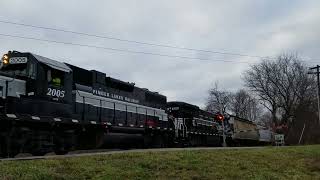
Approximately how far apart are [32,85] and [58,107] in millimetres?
1583

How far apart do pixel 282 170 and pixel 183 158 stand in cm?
345

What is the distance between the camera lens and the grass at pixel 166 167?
10.5 m

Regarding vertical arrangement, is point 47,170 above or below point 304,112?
below

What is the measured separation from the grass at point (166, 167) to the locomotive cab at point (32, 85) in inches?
168

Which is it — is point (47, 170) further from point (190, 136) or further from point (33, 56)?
point (190, 136)

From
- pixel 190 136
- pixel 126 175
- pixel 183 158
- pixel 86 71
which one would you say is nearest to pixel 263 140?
pixel 190 136

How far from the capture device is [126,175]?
11.0 m

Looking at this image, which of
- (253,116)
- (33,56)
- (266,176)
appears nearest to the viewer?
(266,176)

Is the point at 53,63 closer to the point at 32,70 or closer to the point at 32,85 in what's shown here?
the point at 32,70

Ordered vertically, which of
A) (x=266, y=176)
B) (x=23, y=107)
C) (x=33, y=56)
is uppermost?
(x=33, y=56)

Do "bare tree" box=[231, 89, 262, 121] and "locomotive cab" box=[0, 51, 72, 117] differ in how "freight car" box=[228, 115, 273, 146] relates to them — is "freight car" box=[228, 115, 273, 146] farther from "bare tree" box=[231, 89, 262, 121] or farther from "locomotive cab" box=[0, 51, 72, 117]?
"bare tree" box=[231, 89, 262, 121]

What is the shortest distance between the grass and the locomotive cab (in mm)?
4267

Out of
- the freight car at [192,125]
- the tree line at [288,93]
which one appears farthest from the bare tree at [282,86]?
the freight car at [192,125]

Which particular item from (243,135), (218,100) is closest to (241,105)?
(218,100)
